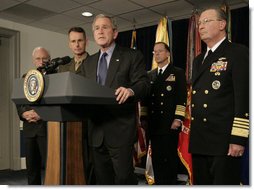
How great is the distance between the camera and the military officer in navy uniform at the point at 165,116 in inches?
84.2

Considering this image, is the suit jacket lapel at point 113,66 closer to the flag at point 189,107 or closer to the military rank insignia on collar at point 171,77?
the military rank insignia on collar at point 171,77

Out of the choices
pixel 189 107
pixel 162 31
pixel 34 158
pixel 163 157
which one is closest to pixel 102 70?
pixel 34 158

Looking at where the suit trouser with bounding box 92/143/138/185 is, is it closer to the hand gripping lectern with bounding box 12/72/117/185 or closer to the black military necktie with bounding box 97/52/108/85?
the hand gripping lectern with bounding box 12/72/117/185

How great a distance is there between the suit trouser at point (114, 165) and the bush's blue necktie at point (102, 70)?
0.26m

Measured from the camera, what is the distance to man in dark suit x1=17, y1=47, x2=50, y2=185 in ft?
6.14

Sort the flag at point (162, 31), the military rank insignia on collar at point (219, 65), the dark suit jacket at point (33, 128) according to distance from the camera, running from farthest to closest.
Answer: the flag at point (162, 31) < the dark suit jacket at point (33, 128) < the military rank insignia on collar at point (219, 65)

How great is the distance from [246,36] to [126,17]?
1.27 metres

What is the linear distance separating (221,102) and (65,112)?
66 centimetres

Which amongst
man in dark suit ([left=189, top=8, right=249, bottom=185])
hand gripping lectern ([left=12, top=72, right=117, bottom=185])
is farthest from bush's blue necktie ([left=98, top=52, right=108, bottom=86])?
man in dark suit ([left=189, top=8, right=249, bottom=185])

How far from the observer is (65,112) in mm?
882

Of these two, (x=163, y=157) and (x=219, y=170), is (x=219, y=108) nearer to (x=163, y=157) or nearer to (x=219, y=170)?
(x=219, y=170)

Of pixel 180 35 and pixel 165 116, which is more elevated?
pixel 180 35

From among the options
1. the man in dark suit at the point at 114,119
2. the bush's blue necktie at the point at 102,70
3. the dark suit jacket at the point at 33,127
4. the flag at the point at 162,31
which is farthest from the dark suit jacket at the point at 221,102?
the flag at the point at 162,31

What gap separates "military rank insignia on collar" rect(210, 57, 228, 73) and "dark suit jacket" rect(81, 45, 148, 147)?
1.04ft
